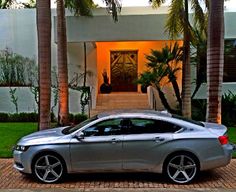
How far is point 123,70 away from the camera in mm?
22750

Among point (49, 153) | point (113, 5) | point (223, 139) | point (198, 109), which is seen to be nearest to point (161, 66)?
point (198, 109)

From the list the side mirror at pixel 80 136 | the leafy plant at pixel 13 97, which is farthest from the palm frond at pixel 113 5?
the side mirror at pixel 80 136

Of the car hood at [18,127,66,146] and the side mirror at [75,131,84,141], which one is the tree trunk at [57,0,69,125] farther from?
the side mirror at [75,131,84,141]

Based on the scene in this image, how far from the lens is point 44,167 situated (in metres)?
7.73

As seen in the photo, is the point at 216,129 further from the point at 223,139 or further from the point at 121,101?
the point at 121,101

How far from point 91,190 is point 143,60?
51.4 feet

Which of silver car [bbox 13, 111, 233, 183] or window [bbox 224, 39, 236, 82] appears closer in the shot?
silver car [bbox 13, 111, 233, 183]

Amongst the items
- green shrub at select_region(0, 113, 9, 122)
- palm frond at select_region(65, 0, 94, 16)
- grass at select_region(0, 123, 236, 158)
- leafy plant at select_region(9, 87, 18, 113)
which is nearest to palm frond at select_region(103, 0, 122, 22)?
palm frond at select_region(65, 0, 94, 16)

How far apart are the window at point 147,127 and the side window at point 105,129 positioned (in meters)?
0.16

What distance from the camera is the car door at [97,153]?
302 inches

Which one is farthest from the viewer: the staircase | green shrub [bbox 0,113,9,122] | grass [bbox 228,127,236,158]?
the staircase

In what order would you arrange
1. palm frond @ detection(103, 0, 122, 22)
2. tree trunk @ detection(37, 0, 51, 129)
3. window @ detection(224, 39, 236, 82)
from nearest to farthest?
tree trunk @ detection(37, 0, 51, 129) < palm frond @ detection(103, 0, 122, 22) < window @ detection(224, 39, 236, 82)

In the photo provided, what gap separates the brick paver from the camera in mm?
7496

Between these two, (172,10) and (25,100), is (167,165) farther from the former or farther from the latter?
(25,100)
